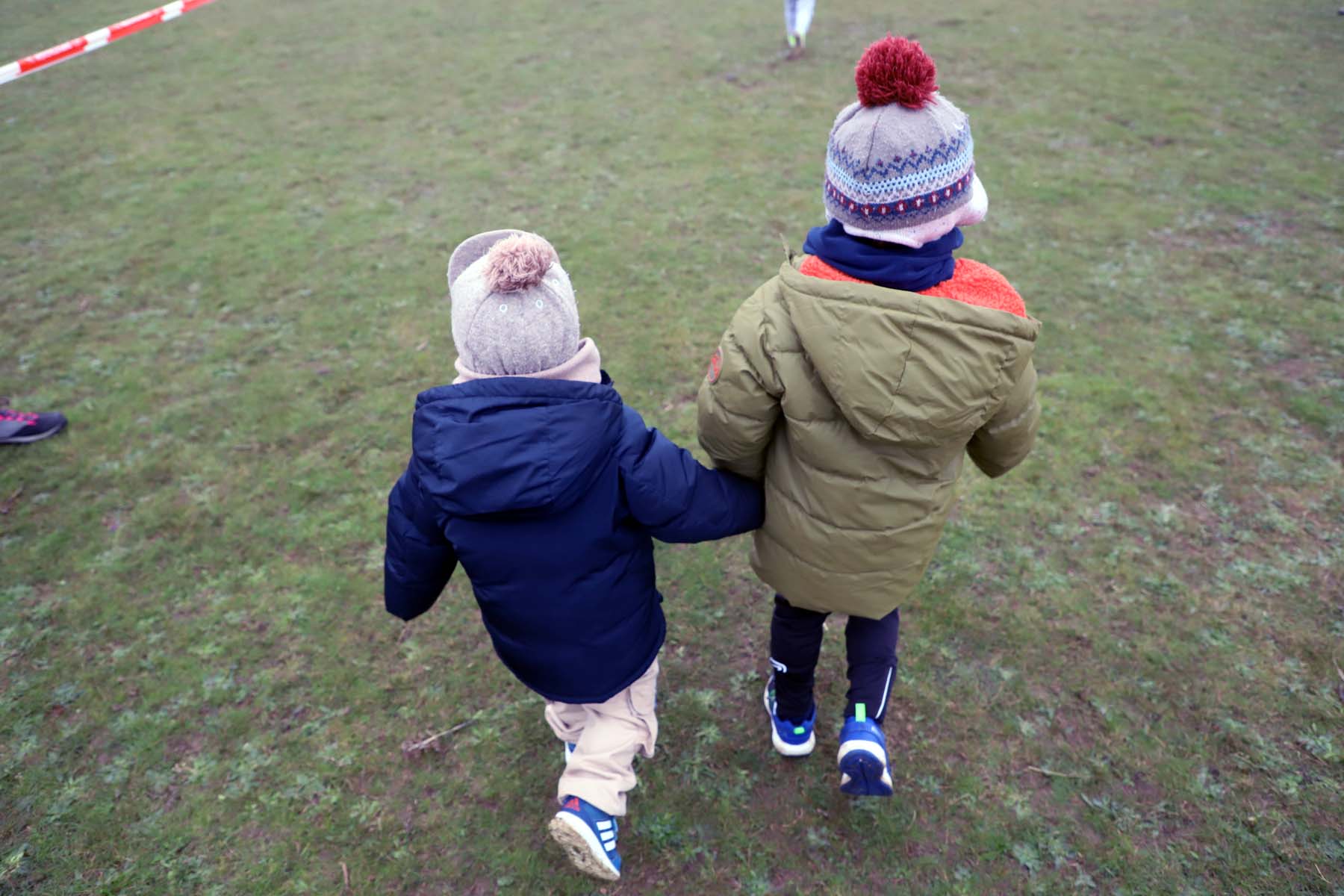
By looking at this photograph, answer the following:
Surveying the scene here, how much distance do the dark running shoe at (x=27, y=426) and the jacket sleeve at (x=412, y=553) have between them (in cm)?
250

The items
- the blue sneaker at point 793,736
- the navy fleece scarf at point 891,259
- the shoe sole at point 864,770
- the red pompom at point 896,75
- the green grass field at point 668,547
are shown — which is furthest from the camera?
the blue sneaker at point 793,736

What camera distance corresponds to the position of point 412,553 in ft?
5.82

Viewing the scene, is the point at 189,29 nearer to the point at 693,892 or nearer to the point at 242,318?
the point at 242,318

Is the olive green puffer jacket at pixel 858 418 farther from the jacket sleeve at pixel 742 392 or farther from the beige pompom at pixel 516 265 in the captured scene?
the beige pompom at pixel 516 265

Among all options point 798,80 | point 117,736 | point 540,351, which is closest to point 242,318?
point 117,736

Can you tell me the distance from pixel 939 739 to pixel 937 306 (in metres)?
1.38

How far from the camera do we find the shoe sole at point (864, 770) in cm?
195

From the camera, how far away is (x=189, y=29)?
27.8 ft

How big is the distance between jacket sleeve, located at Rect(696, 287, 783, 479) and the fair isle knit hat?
25 cm

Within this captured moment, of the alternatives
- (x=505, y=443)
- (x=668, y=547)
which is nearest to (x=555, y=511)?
(x=505, y=443)

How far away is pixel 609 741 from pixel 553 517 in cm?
61

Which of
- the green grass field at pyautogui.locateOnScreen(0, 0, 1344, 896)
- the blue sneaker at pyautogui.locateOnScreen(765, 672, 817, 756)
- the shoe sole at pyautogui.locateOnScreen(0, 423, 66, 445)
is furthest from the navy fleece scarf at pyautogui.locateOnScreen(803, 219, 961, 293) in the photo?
the shoe sole at pyautogui.locateOnScreen(0, 423, 66, 445)

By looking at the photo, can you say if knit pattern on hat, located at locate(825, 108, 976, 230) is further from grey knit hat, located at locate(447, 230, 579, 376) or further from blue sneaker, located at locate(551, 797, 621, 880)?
blue sneaker, located at locate(551, 797, 621, 880)

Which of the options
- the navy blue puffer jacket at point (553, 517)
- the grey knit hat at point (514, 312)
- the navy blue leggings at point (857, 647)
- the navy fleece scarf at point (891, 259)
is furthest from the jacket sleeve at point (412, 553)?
the navy fleece scarf at point (891, 259)
